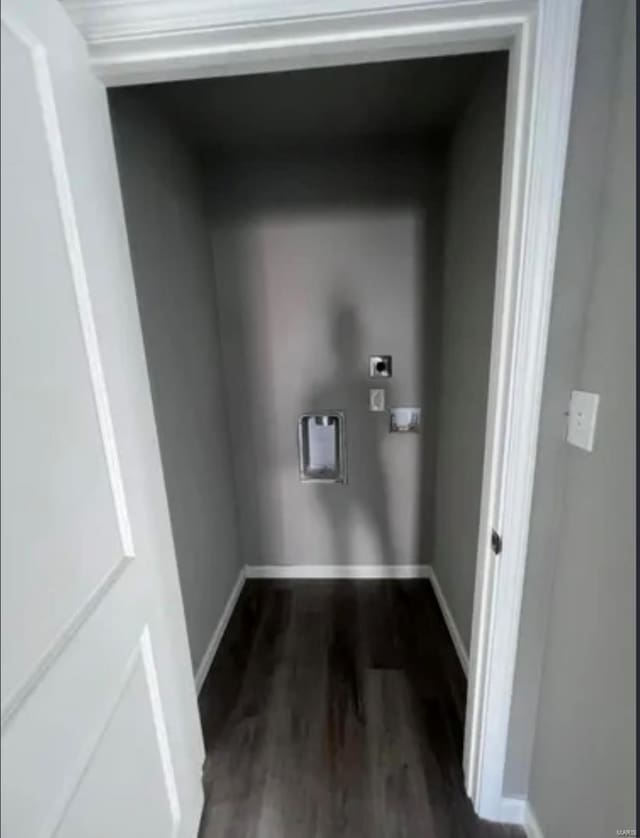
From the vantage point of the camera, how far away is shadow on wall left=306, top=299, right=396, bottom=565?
2168 millimetres

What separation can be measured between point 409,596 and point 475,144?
2128 mm

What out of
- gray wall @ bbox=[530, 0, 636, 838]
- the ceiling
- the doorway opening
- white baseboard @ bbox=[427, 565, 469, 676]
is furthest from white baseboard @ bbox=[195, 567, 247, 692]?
the ceiling

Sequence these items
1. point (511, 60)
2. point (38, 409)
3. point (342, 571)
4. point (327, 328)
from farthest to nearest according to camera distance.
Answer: point (342, 571), point (327, 328), point (511, 60), point (38, 409)

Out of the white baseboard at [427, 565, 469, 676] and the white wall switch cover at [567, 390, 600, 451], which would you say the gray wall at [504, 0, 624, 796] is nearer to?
the white wall switch cover at [567, 390, 600, 451]

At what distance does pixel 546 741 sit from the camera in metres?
1.11

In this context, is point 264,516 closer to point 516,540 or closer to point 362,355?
point 362,355

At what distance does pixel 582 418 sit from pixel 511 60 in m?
0.74

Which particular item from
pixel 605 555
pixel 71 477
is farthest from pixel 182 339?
pixel 605 555

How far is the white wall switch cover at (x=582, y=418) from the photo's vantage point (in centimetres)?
87

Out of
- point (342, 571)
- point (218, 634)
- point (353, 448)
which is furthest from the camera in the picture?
point (342, 571)

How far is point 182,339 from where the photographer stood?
5.63ft

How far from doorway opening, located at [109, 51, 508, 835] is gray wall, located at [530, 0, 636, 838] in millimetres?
559

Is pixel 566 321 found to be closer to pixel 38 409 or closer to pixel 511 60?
pixel 511 60

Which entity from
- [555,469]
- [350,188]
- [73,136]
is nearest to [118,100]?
[73,136]
